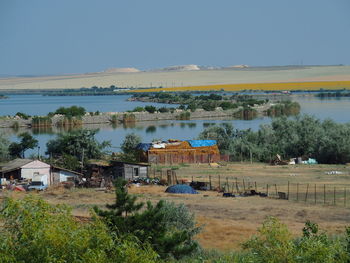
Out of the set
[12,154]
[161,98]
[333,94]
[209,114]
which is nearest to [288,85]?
[333,94]

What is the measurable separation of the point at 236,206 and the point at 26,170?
28.6ft

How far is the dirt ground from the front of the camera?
57.5ft

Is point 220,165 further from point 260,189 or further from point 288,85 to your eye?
point 288,85

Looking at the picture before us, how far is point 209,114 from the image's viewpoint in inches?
2889

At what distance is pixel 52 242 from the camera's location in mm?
8656

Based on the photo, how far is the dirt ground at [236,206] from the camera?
57.5 feet

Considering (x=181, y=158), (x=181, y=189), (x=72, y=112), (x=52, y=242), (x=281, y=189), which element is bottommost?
(x=72, y=112)

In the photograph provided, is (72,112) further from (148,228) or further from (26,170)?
(148,228)

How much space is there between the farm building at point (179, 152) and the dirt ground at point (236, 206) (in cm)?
357

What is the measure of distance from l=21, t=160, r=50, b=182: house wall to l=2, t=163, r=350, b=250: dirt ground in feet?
6.55

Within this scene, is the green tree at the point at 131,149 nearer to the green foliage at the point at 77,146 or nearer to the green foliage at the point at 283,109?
the green foliage at the point at 77,146

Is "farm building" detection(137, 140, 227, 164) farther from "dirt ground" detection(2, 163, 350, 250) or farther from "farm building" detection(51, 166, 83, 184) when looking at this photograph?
"farm building" detection(51, 166, 83, 184)

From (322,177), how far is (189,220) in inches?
498

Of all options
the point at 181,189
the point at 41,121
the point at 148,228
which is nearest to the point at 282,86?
the point at 41,121
